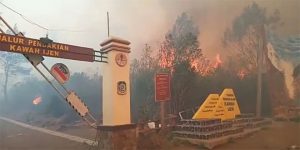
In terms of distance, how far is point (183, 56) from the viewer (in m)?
4.88

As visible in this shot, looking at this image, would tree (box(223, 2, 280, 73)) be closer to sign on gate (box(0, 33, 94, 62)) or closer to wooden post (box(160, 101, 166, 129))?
wooden post (box(160, 101, 166, 129))

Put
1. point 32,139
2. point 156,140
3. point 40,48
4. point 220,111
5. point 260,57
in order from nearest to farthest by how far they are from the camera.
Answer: point 40,48 → point 32,139 → point 156,140 → point 220,111 → point 260,57

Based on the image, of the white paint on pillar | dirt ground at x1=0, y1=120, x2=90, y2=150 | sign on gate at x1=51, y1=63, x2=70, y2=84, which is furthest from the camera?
dirt ground at x1=0, y1=120, x2=90, y2=150

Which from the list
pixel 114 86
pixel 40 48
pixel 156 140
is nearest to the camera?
pixel 40 48

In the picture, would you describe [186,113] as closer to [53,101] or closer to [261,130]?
[261,130]

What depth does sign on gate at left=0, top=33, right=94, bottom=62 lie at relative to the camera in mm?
3693

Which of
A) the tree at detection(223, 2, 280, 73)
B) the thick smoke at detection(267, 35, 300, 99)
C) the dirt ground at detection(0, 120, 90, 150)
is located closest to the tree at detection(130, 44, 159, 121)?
the dirt ground at detection(0, 120, 90, 150)

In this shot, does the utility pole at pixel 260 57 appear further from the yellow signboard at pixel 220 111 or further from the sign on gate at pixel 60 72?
the sign on gate at pixel 60 72

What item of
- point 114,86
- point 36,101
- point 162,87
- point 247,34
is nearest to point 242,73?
point 247,34

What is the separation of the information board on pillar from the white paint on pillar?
1.78ft

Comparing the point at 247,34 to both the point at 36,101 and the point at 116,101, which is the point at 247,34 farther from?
the point at 36,101

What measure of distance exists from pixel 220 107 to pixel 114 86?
152 centimetres

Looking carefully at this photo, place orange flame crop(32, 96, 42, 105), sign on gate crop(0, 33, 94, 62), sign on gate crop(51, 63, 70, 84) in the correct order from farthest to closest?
orange flame crop(32, 96, 42, 105)
sign on gate crop(51, 63, 70, 84)
sign on gate crop(0, 33, 94, 62)

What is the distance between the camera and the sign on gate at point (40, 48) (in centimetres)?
369
